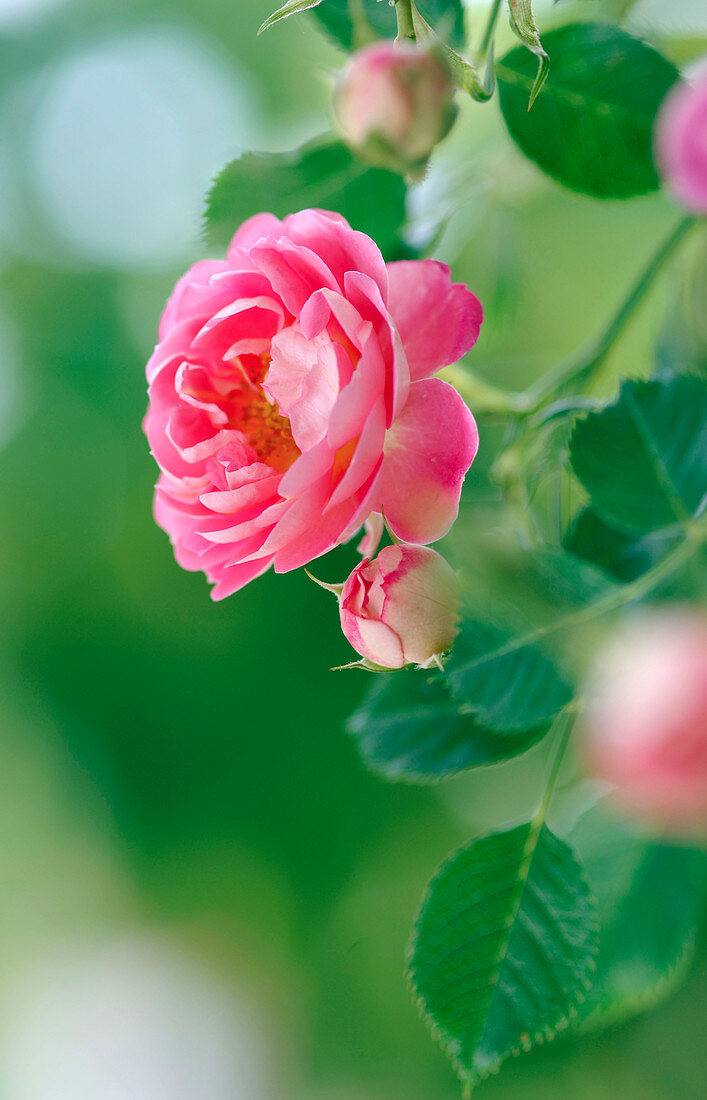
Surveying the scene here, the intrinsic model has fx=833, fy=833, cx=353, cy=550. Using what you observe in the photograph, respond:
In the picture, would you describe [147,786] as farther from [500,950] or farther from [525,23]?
[525,23]

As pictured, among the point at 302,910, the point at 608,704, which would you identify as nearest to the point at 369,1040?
the point at 302,910

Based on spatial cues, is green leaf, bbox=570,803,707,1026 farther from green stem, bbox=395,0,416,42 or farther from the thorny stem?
green stem, bbox=395,0,416,42

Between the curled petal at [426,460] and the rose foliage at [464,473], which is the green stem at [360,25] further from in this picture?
the curled petal at [426,460]

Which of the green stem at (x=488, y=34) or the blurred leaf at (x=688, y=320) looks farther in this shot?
the blurred leaf at (x=688, y=320)

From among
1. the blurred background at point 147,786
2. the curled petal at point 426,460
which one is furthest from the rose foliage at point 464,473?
the blurred background at point 147,786

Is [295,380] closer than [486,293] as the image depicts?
Yes

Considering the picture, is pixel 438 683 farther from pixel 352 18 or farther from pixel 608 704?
pixel 352 18
